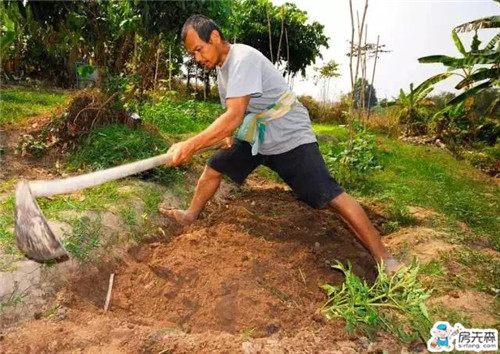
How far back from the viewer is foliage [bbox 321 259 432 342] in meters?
1.91

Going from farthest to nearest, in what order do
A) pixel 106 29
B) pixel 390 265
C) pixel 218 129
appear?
pixel 106 29, pixel 390 265, pixel 218 129

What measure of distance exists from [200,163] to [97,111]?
1090 millimetres

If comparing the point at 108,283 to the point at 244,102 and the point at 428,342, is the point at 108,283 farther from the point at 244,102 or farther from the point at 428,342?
the point at 428,342

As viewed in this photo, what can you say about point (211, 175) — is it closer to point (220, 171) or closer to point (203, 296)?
point (220, 171)

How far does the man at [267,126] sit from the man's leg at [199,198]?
445 millimetres

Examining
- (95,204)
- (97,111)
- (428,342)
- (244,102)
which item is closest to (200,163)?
(97,111)

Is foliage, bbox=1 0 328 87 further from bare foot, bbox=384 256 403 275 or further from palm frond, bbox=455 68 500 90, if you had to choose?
palm frond, bbox=455 68 500 90

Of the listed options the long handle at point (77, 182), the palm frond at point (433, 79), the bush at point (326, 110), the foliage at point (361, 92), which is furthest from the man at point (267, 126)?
the bush at point (326, 110)

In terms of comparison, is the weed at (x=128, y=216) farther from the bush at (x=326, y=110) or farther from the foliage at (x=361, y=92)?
the bush at (x=326, y=110)

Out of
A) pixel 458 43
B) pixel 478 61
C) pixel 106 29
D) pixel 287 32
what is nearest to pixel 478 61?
pixel 478 61

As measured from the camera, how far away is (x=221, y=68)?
257 centimetres

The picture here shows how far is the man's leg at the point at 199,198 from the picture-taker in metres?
3.03

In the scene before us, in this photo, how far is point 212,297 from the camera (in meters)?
2.14

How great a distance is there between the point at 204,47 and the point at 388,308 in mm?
1683
